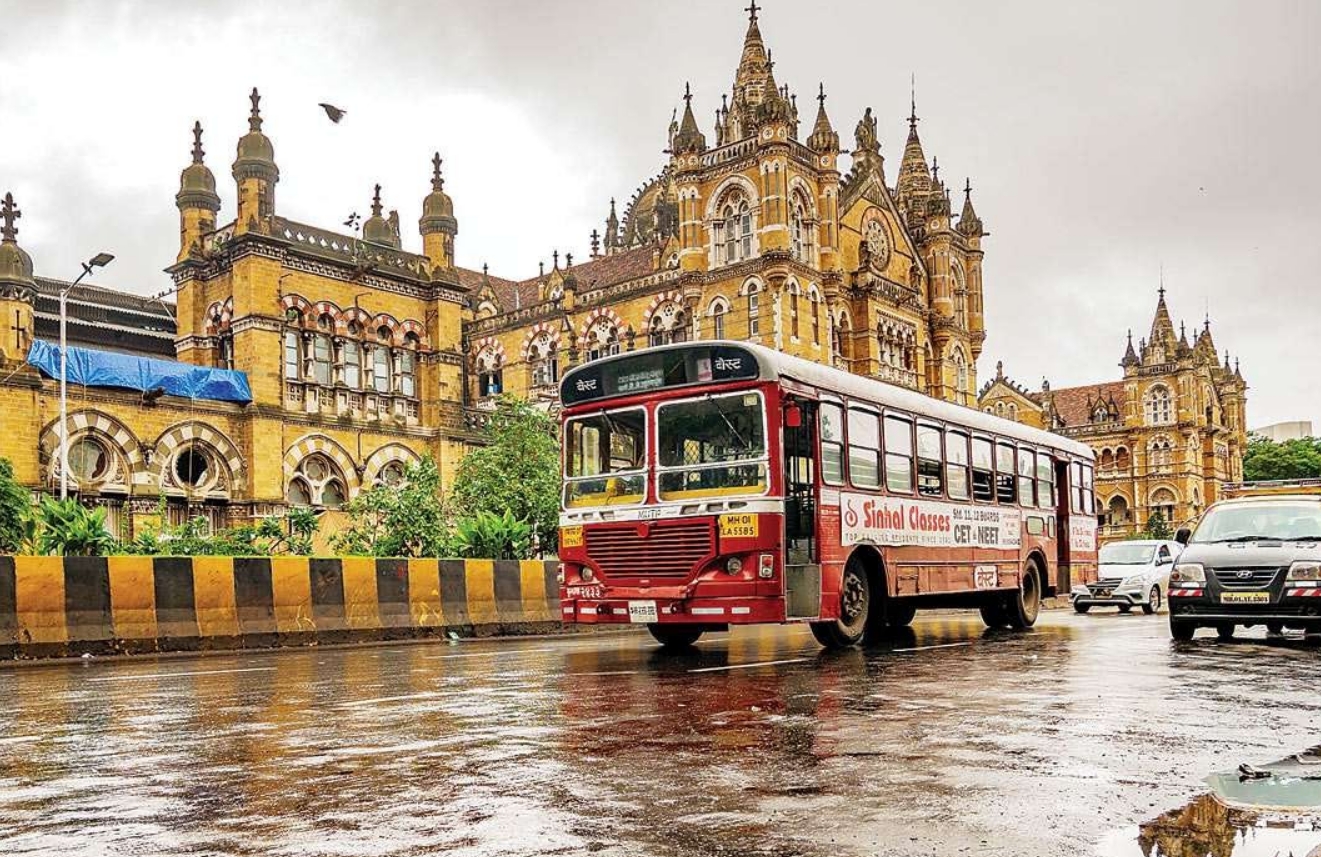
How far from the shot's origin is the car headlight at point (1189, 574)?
1454cm

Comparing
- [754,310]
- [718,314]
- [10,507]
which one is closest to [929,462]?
[10,507]

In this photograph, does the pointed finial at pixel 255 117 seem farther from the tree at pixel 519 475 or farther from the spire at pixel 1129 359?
the spire at pixel 1129 359

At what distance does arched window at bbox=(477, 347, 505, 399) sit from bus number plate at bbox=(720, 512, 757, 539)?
154 feet

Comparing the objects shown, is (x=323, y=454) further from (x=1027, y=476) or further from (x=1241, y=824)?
(x=1241, y=824)

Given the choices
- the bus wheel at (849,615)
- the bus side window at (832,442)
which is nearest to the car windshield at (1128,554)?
the bus wheel at (849,615)

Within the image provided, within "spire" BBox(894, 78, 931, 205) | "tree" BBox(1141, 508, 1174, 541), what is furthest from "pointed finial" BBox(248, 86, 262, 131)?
"tree" BBox(1141, 508, 1174, 541)

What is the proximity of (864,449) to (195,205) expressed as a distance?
31.9 m

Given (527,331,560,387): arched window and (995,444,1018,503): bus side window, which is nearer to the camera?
(995,444,1018,503): bus side window

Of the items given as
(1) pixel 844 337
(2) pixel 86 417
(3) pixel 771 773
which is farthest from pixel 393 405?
(3) pixel 771 773

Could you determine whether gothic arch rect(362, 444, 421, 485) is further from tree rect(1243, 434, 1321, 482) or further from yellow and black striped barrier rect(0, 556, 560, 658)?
tree rect(1243, 434, 1321, 482)

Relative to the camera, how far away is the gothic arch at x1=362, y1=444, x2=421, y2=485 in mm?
39281

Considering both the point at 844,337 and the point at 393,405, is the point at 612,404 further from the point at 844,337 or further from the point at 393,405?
the point at 844,337

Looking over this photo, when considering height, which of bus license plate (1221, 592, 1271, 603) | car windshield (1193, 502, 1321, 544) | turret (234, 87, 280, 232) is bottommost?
bus license plate (1221, 592, 1271, 603)

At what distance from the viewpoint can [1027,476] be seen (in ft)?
61.5
